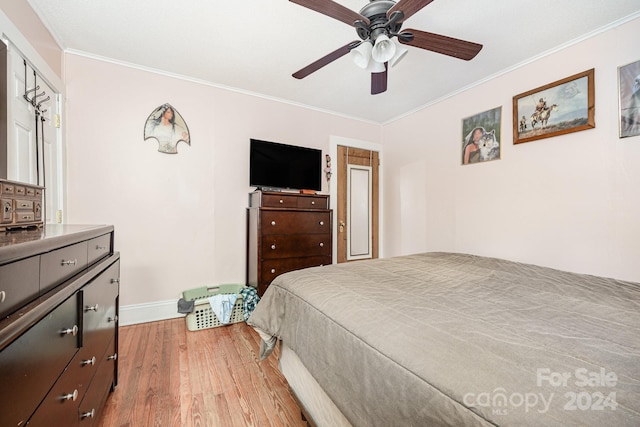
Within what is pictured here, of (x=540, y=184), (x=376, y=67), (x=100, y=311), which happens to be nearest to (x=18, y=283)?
(x=100, y=311)

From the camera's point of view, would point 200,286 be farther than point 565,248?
Yes

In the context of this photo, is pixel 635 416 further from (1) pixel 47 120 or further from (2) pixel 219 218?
(1) pixel 47 120

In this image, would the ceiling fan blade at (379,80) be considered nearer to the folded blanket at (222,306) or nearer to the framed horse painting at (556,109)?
the framed horse painting at (556,109)

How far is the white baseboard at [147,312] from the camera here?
2439 millimetres

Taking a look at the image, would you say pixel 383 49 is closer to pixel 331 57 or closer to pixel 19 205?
pixel 331 57

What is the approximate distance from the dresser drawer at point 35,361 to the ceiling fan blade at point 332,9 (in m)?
1.53

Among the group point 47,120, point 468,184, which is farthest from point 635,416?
point 47,120

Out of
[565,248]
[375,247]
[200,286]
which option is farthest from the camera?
[375,247]

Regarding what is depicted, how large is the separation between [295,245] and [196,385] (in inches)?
59.2

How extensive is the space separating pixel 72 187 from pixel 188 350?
178cm

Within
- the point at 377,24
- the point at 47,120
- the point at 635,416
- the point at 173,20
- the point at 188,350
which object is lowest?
the point at 188,350

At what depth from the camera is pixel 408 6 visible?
51.0 inches

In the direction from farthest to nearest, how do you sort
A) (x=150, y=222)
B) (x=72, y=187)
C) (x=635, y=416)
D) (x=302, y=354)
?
(x=150, y=222), (x=72, y=187), (x=302, y=354), (x=635, y=416)

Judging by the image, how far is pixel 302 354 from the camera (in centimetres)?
107
